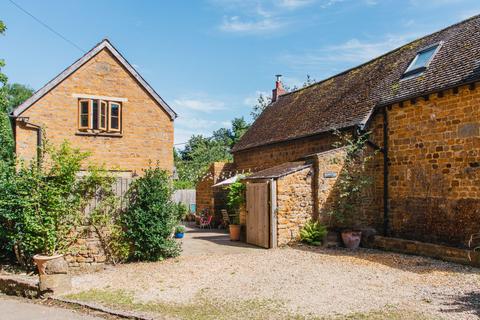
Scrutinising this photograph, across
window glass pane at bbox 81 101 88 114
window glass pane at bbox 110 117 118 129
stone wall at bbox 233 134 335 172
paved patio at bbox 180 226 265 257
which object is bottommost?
paved patio at bbox 180 226 265 257

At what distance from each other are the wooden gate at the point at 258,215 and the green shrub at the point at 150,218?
3.43 meters

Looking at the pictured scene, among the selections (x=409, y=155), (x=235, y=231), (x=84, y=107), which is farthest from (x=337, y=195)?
(x=84, y=107)

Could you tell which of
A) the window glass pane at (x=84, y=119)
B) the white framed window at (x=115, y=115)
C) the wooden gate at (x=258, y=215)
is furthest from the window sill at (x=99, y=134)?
the wooden gate at (x=258, y=215)

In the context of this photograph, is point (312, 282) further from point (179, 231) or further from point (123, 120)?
point (123, 120)

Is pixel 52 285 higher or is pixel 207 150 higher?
pixel 207 150

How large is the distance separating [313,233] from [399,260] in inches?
122

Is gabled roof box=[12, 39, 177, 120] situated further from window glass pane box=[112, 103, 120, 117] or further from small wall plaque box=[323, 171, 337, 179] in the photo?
small wall plaque box=[323, 171, 337, 179]

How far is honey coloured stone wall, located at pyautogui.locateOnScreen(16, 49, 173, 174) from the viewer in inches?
695

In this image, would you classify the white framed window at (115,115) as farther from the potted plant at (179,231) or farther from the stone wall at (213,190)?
the potted plant at (179,231)

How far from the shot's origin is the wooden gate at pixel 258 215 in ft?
44.7

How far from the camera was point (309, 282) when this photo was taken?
29.1 feet

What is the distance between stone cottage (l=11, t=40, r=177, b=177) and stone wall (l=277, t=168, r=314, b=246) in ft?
24.0

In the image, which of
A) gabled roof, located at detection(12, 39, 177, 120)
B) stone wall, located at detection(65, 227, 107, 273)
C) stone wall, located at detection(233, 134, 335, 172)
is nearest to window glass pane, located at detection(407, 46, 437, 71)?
stone wall, located at detection(233, 134, 335, 172)

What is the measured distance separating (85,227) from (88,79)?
10178mm
